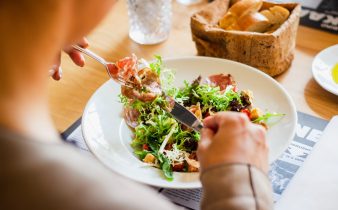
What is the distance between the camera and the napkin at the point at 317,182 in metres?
0.86

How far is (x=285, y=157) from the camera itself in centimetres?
98

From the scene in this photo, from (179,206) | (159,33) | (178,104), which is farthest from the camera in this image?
(159,33)

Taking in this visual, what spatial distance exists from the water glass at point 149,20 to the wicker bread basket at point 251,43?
5.7 inches

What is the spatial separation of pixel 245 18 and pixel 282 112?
335mm

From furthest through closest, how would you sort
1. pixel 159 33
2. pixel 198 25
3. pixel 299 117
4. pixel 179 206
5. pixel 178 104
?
pixel 159 33, pixel 198 25, pixel 299 117, pixel 178 104, pixel 179 206

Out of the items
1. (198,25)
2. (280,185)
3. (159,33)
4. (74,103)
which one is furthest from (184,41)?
(280,185)

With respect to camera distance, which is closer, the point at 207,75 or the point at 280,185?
the point at 280,185

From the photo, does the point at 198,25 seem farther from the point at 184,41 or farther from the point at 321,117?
the point at 321,117

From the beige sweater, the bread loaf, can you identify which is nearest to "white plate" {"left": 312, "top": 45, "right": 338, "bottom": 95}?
the bread loaf

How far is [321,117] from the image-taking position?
1.08 meters

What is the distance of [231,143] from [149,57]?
2.28 feet

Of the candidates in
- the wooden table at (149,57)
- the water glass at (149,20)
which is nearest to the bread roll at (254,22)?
the wooden table at (149,57)

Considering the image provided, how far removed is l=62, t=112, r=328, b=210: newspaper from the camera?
88 cm

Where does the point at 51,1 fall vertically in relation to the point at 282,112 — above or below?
above
